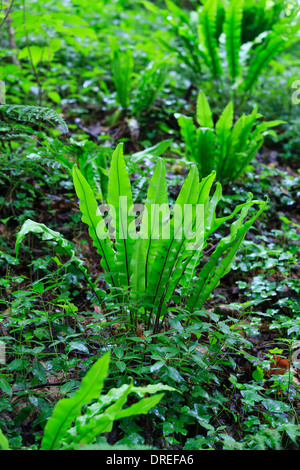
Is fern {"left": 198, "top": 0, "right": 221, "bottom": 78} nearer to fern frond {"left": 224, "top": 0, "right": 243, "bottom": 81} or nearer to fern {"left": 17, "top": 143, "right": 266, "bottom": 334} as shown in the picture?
fern frond {"left": 224, "top": 0, "right": 243, "bottom": 81}

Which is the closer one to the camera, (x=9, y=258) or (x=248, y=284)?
(x=9, y=258)

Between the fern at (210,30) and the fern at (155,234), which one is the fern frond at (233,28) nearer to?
the fern at (210,30)

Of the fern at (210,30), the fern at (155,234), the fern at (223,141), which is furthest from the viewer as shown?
the fern at (210,30)

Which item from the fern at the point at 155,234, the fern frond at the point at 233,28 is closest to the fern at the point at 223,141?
the fern frond at the point at 233,28

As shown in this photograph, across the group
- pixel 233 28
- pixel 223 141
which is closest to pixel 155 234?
pixel 223 141

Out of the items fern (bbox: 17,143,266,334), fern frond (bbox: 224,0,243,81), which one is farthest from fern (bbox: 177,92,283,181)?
fern (bbox: 17,143,266,334)

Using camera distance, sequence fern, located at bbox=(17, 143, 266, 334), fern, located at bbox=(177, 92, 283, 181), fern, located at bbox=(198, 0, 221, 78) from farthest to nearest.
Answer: fern, located at bbox=(198, 0, 221, 78) → fern, located at bbox=(177, 92, 283, 181) → fern, located at bbox=(17, 143, 266, 334)

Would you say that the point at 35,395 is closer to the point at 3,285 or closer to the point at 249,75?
the point at 3,285

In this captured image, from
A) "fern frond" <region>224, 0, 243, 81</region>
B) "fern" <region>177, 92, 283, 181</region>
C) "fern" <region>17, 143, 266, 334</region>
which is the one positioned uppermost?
"fern frond" <region>224, 0, 243, 81</region>

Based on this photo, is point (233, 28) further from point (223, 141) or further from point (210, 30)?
point (223, 141)

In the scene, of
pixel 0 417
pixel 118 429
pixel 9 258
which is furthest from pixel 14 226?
pixel 118 429

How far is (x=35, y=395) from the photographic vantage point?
147 cm

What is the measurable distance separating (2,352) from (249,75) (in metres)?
3.57

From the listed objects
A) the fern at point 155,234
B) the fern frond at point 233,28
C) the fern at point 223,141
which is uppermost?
the fern frond at point 233,28
